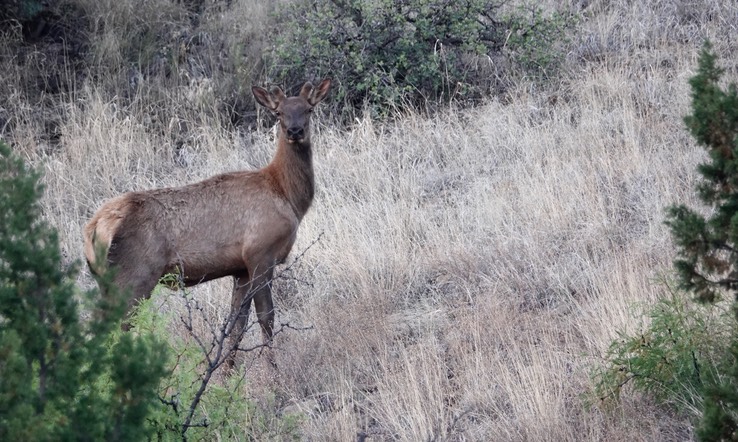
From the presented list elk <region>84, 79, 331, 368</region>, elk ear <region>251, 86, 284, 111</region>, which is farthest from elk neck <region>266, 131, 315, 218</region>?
elk ear <region>251, 86, 284, 111</region>

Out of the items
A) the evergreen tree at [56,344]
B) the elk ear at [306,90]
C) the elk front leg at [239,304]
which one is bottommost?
the elk front leg at [239,304]

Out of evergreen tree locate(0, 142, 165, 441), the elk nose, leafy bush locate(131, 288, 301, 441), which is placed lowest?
leafy bush locate(131, 288, 301, 441)

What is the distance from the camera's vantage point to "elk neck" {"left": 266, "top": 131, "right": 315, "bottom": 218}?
884 cm

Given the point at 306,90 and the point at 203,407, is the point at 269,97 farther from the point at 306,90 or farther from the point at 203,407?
the point at 203,407

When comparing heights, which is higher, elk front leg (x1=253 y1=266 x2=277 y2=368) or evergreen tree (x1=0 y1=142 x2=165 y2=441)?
evergreen tree (x1=0 y1=142 x2=165 y2=441)

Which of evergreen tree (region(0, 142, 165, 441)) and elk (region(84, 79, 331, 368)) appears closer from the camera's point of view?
evergreen tree (region(0, 142, 165, 441))

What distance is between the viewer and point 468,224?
9891 mm

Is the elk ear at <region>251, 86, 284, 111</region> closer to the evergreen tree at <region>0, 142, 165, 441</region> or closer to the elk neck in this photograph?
the elk neck

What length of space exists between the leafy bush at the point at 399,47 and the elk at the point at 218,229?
175 inches

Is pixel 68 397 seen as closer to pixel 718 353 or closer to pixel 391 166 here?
pixel 718 353

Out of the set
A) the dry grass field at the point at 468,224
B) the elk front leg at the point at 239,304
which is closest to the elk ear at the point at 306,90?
the dry grass field at the point at 468,224

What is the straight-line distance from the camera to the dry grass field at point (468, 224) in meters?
6.52

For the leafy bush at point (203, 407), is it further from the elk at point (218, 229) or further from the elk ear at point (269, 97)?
the elk ear at point (269, 97)

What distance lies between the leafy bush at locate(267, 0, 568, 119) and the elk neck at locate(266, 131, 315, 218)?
13.6ft
